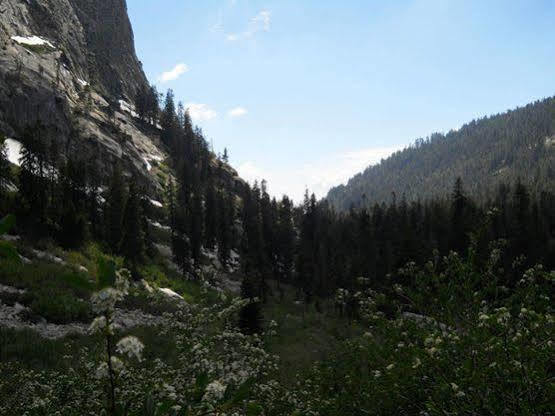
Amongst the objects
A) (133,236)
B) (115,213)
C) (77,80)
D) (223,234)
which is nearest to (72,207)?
(133,236)

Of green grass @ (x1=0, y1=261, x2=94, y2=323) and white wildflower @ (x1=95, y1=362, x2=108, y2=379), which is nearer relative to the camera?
white wildflower @ (x1=95, y1=362, x2=108, y2=379)

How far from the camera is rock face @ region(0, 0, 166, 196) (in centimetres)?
7344

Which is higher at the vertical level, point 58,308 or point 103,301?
point 103,301

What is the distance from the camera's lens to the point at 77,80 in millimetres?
103312

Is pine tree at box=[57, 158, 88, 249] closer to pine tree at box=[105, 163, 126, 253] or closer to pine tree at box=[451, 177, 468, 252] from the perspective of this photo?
pine tree at box=[105, 163, 126, 253]

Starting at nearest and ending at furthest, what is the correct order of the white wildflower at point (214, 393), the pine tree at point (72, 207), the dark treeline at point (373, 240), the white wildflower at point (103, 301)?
1. the white wildflower at point (103, 301)
2. the white wildflower at point (214, 393)
3. the pine tree at point (72, 207)
4. the dark treeline at point (373, 240)

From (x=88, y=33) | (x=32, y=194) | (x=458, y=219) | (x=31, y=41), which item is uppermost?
(x=88, y=33)

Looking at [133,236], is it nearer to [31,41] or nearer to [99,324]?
[99,324]

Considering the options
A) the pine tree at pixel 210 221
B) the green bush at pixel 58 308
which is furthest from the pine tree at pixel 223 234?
the green bush at pixel 58 308

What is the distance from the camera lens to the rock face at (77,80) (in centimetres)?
7344

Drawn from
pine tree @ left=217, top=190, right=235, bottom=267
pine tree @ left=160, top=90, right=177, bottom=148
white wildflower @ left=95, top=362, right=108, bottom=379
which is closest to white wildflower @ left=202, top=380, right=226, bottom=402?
white wildflower @ left=95, top=362, right=108, bottom=379

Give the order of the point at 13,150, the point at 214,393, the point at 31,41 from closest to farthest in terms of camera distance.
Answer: the point at 214,393
the point at 13,150
the point at 31,41

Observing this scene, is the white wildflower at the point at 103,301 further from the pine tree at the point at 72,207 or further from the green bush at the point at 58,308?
the pine tree at the point at 72,207

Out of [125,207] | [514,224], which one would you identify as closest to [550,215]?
[514,224]
